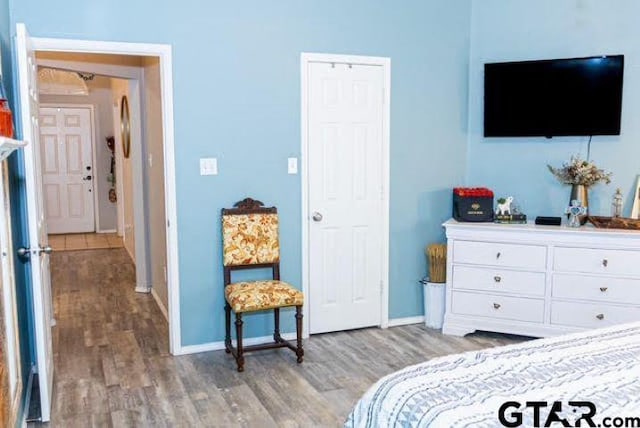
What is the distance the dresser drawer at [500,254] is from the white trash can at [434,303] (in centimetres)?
33

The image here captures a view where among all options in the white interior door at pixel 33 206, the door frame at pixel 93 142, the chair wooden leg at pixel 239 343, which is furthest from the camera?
the door frame at pixel 93 142

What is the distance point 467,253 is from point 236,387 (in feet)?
6.14

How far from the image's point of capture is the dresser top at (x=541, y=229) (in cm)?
388

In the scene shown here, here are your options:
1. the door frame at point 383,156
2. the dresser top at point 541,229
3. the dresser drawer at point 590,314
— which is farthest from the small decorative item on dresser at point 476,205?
the dresser drawer at point 590,314

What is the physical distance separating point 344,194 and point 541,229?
1.38 meters

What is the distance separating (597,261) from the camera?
3.97m

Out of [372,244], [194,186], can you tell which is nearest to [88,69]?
[194,186]

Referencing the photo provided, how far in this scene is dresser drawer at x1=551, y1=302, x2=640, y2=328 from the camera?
13.0 ft

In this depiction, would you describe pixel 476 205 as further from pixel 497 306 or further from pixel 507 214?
pixel 497 306

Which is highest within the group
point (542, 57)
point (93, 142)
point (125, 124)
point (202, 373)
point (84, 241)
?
point (542, 57)

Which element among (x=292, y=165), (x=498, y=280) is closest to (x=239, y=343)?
(x=292, y=165)

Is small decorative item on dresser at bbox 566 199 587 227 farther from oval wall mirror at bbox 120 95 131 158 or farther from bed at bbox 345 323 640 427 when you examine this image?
oval wall mirror at bbox 120 95 131 158

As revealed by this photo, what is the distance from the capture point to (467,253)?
4293mm
